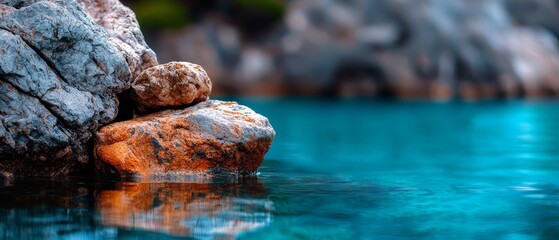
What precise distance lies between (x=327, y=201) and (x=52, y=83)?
3.08 metres

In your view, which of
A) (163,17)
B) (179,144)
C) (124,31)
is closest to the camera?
(179,144)

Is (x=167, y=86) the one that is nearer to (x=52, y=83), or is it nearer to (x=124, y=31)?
(x=124, y=31)

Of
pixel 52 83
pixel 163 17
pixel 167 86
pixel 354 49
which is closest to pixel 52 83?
pixel 52 83

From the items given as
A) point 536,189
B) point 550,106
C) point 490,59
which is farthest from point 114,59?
point 490,59

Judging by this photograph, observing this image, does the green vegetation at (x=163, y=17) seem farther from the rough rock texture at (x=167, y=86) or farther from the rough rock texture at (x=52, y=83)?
the rough rock texture at (x=52, y=83)

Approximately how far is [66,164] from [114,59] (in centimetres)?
122

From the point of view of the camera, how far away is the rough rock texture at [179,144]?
832 centimetres

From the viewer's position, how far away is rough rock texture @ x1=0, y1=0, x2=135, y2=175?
788 centimetres

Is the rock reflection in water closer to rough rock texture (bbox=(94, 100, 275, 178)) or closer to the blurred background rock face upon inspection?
rough rock texture (bbox=(94, 100, 275, 178))

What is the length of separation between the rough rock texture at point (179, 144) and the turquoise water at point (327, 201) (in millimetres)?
369

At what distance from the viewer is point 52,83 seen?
8148 millimetres

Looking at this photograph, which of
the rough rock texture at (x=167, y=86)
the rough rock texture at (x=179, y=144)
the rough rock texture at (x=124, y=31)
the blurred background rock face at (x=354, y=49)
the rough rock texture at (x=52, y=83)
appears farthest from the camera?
the blurred background rock face at (x=354, y=49)

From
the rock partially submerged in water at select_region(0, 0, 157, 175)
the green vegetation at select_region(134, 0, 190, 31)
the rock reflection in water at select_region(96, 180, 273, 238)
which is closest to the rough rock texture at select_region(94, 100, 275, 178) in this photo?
the rock partially submerged in water at select_region(0, 0, 157, 175)

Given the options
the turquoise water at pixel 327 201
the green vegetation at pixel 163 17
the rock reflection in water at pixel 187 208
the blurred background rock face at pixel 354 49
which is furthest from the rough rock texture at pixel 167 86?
the green vegetation at pixel 163 17
